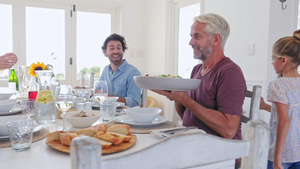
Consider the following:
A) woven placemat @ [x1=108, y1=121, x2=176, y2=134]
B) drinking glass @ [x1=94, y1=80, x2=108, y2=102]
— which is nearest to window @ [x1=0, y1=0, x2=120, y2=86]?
drinking glass @ [x1=94, y1=80, x2=108, y2=102]

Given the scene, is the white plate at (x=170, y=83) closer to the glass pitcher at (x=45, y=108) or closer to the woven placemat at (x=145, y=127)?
the woven placemat at (x=145, y=127)

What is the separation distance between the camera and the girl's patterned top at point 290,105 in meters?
1.47

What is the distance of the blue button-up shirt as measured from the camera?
Answer: 229 centimetres

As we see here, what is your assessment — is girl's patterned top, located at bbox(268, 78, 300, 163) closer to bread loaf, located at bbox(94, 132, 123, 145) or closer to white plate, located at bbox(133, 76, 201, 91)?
white plate, located at bbox(133, 76, 201, 91)

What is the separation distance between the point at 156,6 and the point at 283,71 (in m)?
3.04

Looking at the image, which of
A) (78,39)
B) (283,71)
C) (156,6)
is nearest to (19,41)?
(78,39)

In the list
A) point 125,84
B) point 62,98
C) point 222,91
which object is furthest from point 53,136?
point 125,84

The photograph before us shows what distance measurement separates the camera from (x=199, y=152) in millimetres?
442

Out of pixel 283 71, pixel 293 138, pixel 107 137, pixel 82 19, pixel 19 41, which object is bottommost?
pixel 293 138

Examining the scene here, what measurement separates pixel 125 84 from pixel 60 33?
234cm

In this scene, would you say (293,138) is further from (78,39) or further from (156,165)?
(78,39)

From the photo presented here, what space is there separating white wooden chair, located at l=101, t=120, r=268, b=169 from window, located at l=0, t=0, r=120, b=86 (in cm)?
383

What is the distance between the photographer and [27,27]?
4008 mm

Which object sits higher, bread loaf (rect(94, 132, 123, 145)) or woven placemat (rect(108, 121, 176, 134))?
bread loaf (rect(94, 132, 123, 145))
